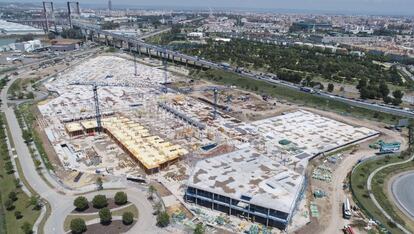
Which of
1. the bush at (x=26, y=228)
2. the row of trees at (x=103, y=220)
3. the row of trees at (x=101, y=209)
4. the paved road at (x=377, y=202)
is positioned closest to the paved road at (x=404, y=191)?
the paved road at (x=377, y=202)

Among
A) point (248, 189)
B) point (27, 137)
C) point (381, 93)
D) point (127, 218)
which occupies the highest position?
point (248, 189)

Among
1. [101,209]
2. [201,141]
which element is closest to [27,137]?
[101,209]

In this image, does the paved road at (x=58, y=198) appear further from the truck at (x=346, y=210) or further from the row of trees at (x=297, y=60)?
the row of trees at (x=297, y=60)

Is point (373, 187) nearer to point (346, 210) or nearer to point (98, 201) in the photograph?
point (346, 210)

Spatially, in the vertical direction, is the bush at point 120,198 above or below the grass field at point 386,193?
above

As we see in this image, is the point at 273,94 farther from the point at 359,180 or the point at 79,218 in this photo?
the point at 79,218
